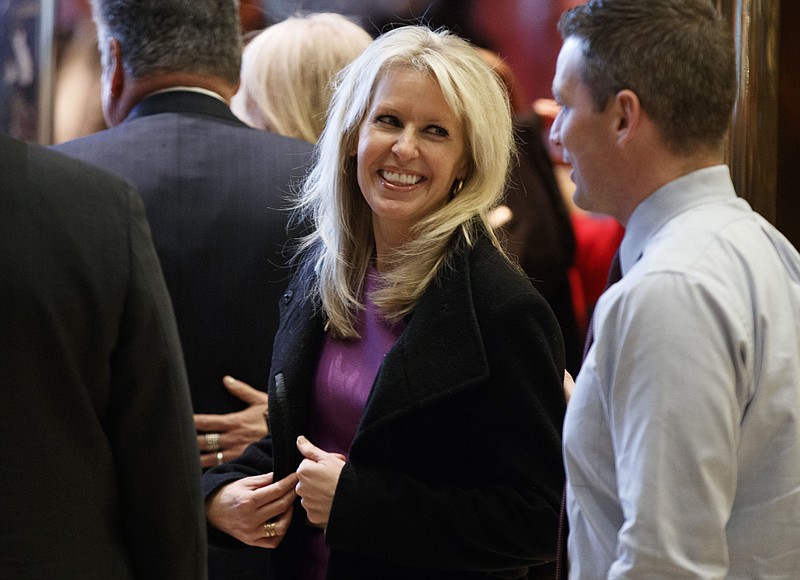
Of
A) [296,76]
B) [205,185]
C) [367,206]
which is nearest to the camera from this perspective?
[367,206]

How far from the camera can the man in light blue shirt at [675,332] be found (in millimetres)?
1303

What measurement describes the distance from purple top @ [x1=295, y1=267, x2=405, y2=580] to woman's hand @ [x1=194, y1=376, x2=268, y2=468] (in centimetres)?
33

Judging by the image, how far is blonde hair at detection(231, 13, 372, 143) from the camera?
9.55 feet

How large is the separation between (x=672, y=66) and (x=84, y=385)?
0.91 m

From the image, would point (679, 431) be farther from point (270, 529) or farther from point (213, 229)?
point (213, 229)

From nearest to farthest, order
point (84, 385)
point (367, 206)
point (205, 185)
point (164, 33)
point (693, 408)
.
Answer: point (693, 408) → point (84, 385) → point (367, 206) → point (205, 185) → point (164, 33)

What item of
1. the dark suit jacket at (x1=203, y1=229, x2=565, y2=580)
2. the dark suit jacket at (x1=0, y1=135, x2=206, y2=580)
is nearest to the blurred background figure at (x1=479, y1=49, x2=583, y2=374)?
the dark suit jacket at (x1=203, y1=229, x2=565, y2=580)

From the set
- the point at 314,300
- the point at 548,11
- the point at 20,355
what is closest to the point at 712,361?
the point at 20,355

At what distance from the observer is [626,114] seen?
1483 millimetres

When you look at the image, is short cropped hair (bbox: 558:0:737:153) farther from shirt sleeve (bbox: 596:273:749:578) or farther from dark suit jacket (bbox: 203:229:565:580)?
dark suit jacket (bbox: 203:229:565:580)

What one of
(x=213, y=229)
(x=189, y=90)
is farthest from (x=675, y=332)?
(x=189, y=90)

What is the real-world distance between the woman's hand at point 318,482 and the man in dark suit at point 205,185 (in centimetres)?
47

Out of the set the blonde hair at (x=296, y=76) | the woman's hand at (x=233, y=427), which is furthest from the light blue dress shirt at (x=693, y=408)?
the blonde hair at (x=296, y=76)

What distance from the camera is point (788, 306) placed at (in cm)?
141
